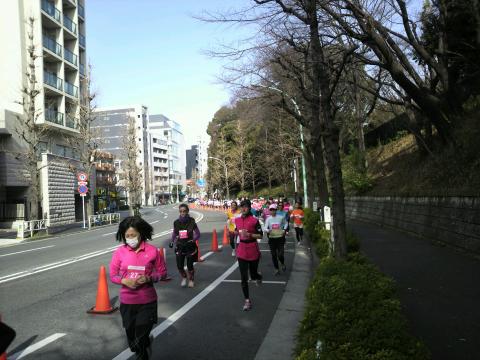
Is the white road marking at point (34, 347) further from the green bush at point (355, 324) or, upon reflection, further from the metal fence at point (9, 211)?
the metal fence at point (9, 211)

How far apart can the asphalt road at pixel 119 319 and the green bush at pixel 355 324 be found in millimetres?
1423

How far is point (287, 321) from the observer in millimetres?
6336

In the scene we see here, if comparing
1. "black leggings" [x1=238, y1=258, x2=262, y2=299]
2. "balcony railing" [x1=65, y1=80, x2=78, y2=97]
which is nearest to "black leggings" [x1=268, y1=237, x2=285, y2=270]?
"black leggings" [x1=238, y1=258, x2=262, y2=299]

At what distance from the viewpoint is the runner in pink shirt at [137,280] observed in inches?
169

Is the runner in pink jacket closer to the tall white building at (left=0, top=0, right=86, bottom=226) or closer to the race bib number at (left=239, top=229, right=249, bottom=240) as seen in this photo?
the race bib number at (left=239, top=229, right=249, bottom=240)

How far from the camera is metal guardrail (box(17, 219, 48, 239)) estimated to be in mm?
24891

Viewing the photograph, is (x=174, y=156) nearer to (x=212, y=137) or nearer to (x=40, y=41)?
(x=212, y=137)

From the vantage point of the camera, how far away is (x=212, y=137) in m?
81.3

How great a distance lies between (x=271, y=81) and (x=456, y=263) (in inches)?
445

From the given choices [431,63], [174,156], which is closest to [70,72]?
[431,63]

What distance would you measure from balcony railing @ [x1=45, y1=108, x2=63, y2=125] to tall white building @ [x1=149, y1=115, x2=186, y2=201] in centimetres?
9590

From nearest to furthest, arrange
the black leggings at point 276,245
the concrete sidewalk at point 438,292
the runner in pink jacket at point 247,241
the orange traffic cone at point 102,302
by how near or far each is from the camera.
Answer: the concrete sidewalk at point 438,292 → the orange traffic cone at point 102,302 → the runner in pink jacket at point 247,241 → the black leggings at point 276,245

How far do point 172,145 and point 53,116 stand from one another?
341 feet

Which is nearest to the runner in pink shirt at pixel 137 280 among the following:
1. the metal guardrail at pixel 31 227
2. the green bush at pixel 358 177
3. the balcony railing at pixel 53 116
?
the green bush at pixel 358 177
